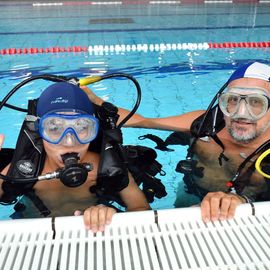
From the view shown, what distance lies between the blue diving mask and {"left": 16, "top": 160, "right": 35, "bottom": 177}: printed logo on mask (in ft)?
0.77

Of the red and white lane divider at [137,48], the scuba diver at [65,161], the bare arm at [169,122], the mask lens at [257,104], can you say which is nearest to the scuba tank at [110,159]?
the scuba diver at [65,161]

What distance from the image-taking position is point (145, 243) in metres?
1.51

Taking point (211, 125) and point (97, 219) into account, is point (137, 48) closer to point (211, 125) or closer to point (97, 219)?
point (211, 125)

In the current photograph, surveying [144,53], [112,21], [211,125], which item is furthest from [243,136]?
[112,21]

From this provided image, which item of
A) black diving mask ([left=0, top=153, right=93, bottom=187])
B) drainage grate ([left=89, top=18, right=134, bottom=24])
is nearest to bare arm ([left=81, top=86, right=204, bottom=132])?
black diving mask ([left=0, top=153, right=93, bottom=187])

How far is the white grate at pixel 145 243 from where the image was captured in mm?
1395

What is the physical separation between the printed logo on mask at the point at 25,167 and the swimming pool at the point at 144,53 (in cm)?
107

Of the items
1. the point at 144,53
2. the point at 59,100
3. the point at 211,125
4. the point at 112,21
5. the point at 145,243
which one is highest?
the point at 59,100

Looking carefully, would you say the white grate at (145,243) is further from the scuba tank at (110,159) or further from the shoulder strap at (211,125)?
the shoulder strap at (211,125)

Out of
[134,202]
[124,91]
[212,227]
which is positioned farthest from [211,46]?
[212,227]

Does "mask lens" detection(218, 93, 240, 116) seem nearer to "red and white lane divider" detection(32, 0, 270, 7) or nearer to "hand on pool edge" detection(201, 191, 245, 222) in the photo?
"hand on pool edge" detection(201, 191, 245, 222)

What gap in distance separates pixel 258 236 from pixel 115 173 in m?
1.06

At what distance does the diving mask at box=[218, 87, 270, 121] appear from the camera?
102 inches

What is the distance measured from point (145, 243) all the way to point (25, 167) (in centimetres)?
113
